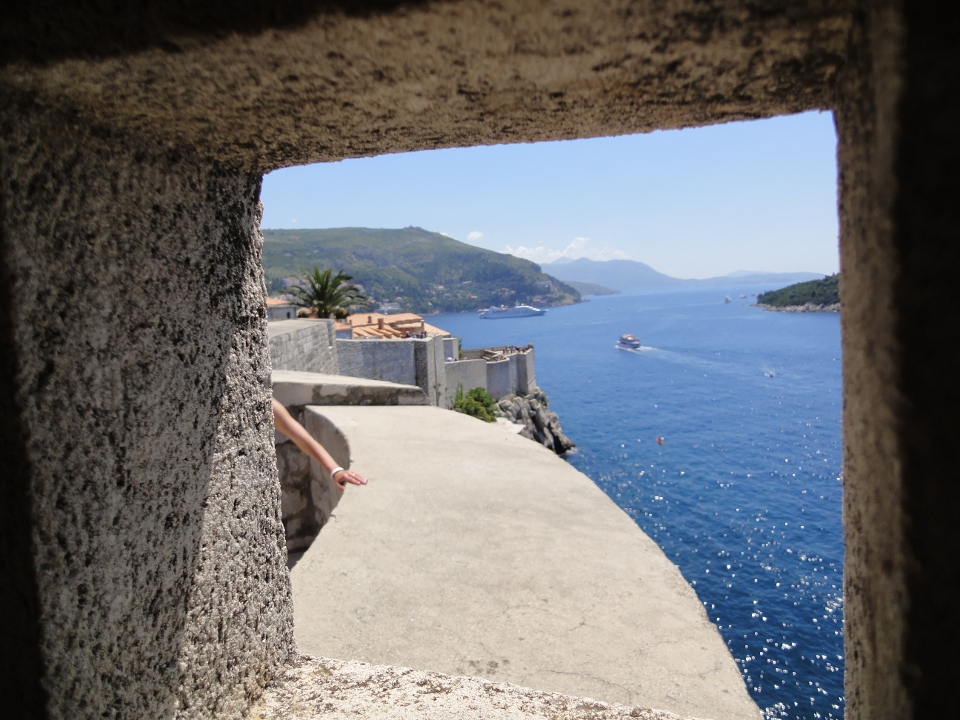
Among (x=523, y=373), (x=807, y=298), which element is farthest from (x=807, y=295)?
(x=523, y=373)

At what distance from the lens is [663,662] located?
6.82 ft

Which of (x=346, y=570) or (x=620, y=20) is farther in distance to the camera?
(x=346, y=570)

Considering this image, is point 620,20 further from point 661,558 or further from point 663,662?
point 661,558

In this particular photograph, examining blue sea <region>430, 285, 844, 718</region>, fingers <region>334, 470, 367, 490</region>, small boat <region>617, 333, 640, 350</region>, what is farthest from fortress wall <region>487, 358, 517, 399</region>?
small boat <region>617, 333, 640, 350</region>

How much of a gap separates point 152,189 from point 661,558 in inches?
96.6

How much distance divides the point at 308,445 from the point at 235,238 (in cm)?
177

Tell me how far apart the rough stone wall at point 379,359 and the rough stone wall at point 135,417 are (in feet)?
59.9

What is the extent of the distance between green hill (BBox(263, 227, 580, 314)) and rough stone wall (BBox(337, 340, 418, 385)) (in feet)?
390

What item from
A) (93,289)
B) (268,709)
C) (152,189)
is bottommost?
(268,709)

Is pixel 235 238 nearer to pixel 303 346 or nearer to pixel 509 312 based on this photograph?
pixel 303 346

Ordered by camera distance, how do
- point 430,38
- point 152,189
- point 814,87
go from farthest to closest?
point 152,189, point 814,87, point 430,38

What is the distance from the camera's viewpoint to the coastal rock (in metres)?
36.0

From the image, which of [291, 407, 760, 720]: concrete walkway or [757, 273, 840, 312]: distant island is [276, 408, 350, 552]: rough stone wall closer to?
[291, 407, 760, 720]: concrete walkway

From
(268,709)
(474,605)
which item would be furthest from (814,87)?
(474,605)
